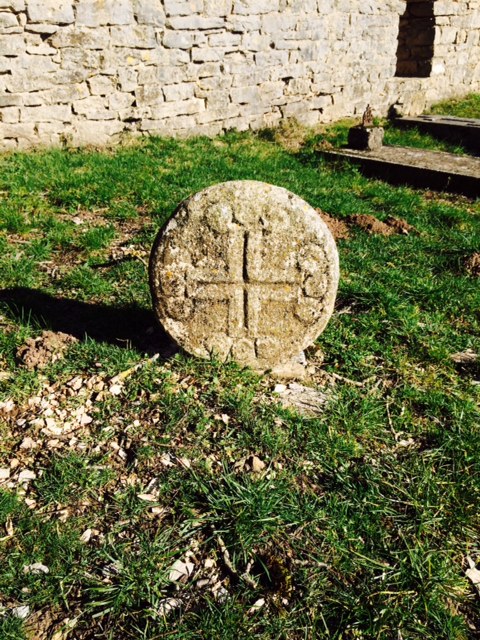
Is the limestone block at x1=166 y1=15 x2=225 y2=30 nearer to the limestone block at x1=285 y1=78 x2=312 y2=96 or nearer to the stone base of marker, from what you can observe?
the limestone block at x1=285 y1=78 x2=312 y2=96

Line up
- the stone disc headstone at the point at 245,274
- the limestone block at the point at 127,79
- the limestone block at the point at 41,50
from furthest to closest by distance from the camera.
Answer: the limestone block at the point at 127,79 → the limestone block at the point at 41,50 → the stone disc headstone at the point at 245,274

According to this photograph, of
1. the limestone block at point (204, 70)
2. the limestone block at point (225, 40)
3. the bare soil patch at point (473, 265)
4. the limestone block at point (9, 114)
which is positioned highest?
the limestone block at point (225, 40)

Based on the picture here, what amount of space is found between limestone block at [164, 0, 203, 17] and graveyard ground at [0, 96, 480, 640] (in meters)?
3.90

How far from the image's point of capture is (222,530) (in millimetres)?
2389

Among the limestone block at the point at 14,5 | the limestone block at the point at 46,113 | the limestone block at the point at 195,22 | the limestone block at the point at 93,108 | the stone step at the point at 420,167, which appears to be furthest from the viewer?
the limestone block at the point at 195,22

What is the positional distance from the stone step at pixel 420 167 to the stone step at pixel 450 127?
4.41ft

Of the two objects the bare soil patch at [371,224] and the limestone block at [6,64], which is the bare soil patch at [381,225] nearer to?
the bare soil patch at [371,224]

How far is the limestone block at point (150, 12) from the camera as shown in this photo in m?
6.73

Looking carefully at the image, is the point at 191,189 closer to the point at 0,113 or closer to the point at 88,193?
the point at 88,193

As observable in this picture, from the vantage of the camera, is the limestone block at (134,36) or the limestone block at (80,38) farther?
the limestone block at (134,36)

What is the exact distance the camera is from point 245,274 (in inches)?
122

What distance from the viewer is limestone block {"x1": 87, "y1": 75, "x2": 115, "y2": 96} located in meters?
6.71

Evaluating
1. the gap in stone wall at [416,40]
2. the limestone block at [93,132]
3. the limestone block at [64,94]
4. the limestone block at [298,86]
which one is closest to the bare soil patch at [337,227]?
the limestone block at [93,132]

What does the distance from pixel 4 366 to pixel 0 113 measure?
4.03 metres
